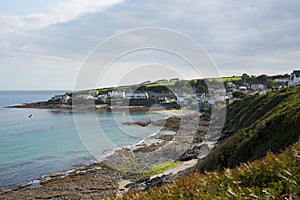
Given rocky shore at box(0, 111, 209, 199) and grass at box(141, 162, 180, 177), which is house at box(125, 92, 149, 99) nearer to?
rocky shore at box(0, 111, 209, 199)

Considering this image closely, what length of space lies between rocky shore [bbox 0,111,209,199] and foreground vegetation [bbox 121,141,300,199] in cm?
791

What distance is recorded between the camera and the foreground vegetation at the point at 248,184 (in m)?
3.73

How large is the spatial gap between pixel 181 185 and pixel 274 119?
9.67 metres

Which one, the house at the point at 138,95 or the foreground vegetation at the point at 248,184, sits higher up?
the house at the point at 138,95

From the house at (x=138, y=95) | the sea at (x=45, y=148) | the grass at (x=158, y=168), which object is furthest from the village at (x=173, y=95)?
the grass at (x=158, y=168)

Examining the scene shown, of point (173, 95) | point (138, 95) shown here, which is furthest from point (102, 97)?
point (173, 95)

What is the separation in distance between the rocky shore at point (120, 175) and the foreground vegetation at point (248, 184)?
791 centimetres

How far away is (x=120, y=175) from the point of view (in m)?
23.6

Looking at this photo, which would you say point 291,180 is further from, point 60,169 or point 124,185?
point 60,169

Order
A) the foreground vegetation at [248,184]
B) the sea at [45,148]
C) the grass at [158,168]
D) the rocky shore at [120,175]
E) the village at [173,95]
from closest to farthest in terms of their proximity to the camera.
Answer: the foreground vegetation at [248,184] → the rocky shore at [120,175] → the grass at [158,168] → the sea at [45,148] → the village at [173,95]

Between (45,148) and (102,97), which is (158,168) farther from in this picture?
(102,97)

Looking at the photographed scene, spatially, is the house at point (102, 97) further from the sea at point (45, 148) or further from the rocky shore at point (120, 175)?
the rocky shore at point (120, 175)

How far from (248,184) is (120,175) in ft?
66.1

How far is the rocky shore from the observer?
62.3 feet
